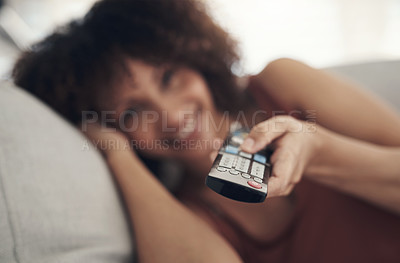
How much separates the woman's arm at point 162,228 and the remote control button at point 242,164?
0.47 feet

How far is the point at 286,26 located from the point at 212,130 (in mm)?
351

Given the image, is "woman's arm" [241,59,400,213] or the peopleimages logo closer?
"woman's arm" [241,59,400,213]

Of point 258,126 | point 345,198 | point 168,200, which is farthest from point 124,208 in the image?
point 345,198

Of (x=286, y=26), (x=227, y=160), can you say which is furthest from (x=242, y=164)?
(x=286, y=26)

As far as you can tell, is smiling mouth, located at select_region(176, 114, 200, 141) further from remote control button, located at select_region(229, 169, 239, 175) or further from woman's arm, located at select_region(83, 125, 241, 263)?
remote control button, located at select_region(229, 169, 239, 175)

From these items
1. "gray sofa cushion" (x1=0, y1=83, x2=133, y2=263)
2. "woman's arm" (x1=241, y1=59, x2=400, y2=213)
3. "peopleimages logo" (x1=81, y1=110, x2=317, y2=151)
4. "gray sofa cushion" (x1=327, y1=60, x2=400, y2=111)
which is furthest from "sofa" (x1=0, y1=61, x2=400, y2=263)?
"gray sofa cushion" (x1=327, y1=60, x2=400, y2=111)

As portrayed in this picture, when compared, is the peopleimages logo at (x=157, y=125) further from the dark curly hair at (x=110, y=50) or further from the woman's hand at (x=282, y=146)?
the woman's hand at (x=282, y=146)

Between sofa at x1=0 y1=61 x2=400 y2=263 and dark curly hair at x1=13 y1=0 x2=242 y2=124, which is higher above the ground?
dark curly hair at x1=13 y1=0 x2=242 y2=124

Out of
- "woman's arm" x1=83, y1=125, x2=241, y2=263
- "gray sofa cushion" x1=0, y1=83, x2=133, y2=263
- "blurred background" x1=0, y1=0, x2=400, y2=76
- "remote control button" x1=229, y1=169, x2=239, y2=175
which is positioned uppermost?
"blurred background" x1=0, y1=0, x2=400, y2=76

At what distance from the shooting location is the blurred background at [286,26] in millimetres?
480

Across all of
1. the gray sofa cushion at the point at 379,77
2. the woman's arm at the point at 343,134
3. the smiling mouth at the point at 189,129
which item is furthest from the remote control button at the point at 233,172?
the gray sofa cushion at the point at 379,77

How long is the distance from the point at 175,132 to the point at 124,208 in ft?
0.53

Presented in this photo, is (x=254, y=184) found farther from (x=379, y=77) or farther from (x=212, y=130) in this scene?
(x=379, y=77)

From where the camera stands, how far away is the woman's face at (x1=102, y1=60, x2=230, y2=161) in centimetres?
43
